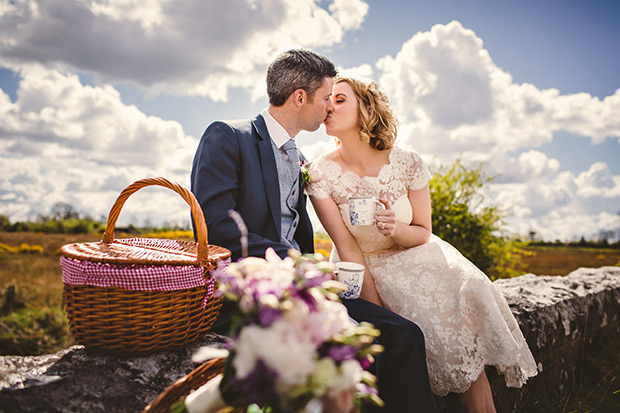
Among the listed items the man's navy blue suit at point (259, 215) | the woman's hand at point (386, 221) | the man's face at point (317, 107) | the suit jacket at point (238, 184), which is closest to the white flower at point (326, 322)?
the man's navy blue suit at point (259, 215)

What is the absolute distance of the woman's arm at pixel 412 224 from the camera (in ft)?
8.93

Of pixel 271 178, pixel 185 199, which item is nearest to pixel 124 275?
pixel 185 199

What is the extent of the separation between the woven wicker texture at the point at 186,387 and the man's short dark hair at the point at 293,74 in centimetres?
225

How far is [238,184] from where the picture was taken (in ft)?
8.48

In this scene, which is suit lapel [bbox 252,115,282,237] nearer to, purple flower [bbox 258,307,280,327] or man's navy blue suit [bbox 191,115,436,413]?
man's navy blue suit [bbox 191,115,436,413]

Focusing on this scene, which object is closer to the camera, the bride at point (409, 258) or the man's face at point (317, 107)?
the bride at point (409, 258)

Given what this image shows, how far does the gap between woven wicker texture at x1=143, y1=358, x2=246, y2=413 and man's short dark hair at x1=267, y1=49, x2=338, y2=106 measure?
2.25 metres

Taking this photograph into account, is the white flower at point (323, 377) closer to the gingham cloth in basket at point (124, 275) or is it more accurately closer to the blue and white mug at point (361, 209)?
the gingham cloth in basket at point (124, 275)

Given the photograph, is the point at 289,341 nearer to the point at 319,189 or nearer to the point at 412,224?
the point at 319,189

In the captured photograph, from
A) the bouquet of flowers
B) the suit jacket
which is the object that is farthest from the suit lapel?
the bouquet of flowers

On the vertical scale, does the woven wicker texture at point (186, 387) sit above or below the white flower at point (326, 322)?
below

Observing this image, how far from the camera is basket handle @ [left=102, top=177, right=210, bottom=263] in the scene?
5.41ft

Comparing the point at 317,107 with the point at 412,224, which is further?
the point at 412,224

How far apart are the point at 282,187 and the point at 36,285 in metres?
8.41
